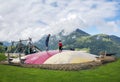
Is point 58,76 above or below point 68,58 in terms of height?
below

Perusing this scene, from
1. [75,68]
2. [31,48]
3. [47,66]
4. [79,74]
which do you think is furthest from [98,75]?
[31,48]

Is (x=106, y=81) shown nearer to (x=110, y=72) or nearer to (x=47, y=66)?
(x=110, y=72)

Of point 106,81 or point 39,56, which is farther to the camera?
point 39,56

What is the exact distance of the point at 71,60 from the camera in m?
48.4

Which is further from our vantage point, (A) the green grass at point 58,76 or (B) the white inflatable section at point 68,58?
(B) the white inflatable section at point 68,58

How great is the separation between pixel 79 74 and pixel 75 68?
498 cm

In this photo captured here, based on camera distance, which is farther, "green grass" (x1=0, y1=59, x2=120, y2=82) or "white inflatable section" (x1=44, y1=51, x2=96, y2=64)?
"white inflatable section" (x1=44, y1=51, x2=96, y2=64)

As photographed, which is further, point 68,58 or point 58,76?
point 68,58

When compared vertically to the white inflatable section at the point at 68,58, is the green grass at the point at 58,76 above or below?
below

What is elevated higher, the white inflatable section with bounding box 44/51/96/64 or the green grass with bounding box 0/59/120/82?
the white inflatable section with bounding box 44/51/96/64

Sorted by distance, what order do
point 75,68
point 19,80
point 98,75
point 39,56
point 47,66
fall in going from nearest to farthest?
point 19,80
point 98,75
point 75,68
point 47,66
point 39,56

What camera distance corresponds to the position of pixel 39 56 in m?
53.9

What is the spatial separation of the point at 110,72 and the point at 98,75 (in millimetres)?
3172

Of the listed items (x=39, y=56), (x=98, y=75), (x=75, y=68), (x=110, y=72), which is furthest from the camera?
(x=39, y=56)
